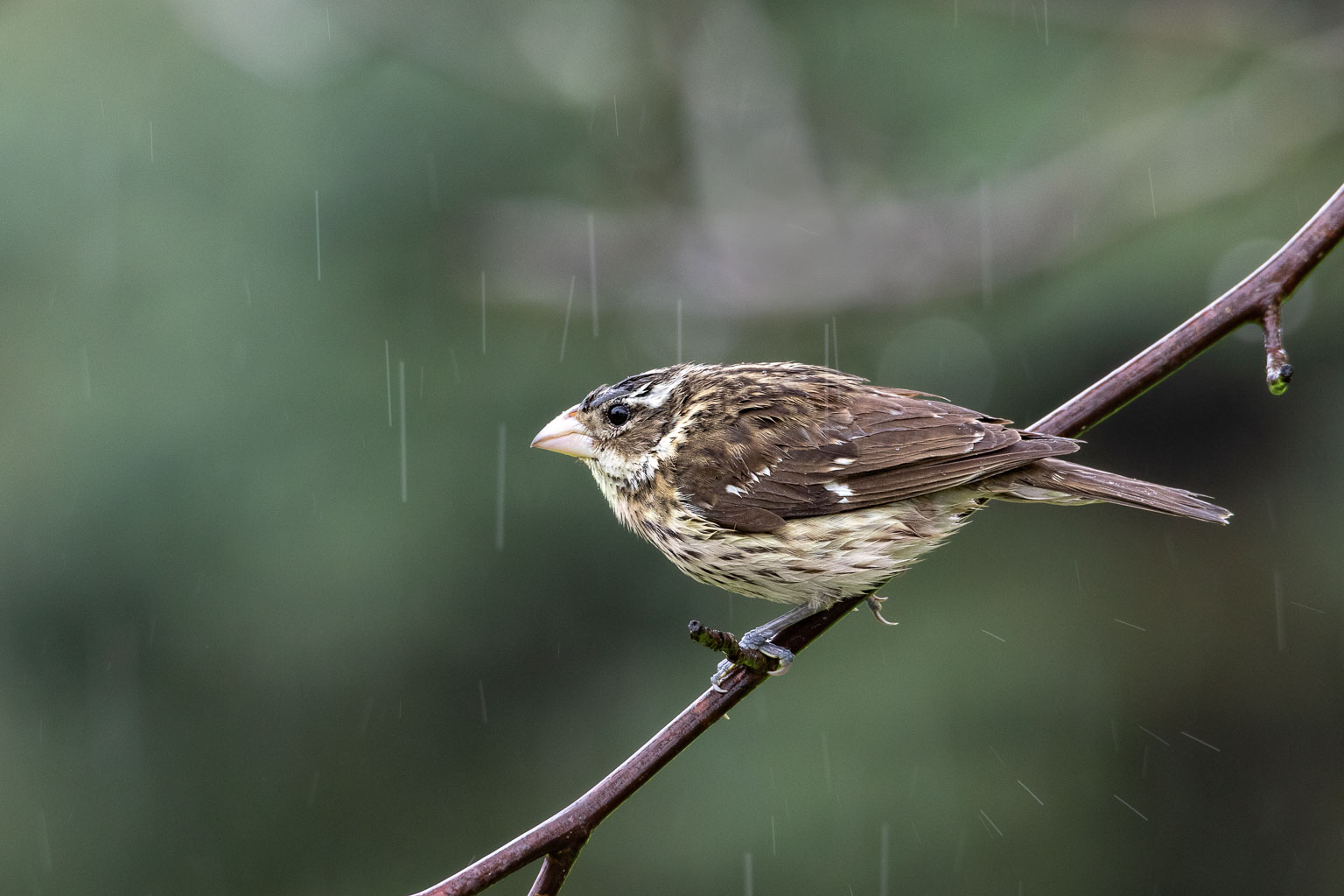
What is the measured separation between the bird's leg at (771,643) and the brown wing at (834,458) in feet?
0.77

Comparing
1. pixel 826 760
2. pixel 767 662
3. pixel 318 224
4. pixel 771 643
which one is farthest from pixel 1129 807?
pixel 318 224

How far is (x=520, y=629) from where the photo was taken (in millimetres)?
7895

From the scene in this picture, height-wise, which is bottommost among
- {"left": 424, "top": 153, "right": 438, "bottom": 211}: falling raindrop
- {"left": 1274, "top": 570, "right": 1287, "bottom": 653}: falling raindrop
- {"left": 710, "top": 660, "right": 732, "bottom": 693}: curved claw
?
{"left": 1274, "top": 570, "right": 1287, "bottom": 653}: falling raindrop

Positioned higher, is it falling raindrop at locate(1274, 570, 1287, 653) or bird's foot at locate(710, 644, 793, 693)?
bird's foot at locate(710, 644, 793, 693)

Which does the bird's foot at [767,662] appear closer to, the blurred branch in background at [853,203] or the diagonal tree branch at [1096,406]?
the diagonal tree branch at [1096,406]

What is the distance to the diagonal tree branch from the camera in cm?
257

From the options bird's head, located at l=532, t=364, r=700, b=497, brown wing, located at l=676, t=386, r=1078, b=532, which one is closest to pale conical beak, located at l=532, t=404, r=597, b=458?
bird's head, located at l=532, t=364, r=700, b=497

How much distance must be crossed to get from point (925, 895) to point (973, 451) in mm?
4768

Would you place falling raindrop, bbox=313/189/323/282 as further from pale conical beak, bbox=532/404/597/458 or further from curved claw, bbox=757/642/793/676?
curved claw, bbox=757/642/793/676

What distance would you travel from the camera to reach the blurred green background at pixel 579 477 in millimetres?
7281

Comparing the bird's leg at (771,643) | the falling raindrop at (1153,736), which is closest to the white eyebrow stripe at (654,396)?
the bird's leg at (771,643)

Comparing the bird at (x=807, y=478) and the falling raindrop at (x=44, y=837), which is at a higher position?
the bird at (x=807, y=478)

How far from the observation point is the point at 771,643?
3246 mm

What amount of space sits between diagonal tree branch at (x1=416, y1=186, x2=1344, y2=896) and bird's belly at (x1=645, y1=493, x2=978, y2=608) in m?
0.54
